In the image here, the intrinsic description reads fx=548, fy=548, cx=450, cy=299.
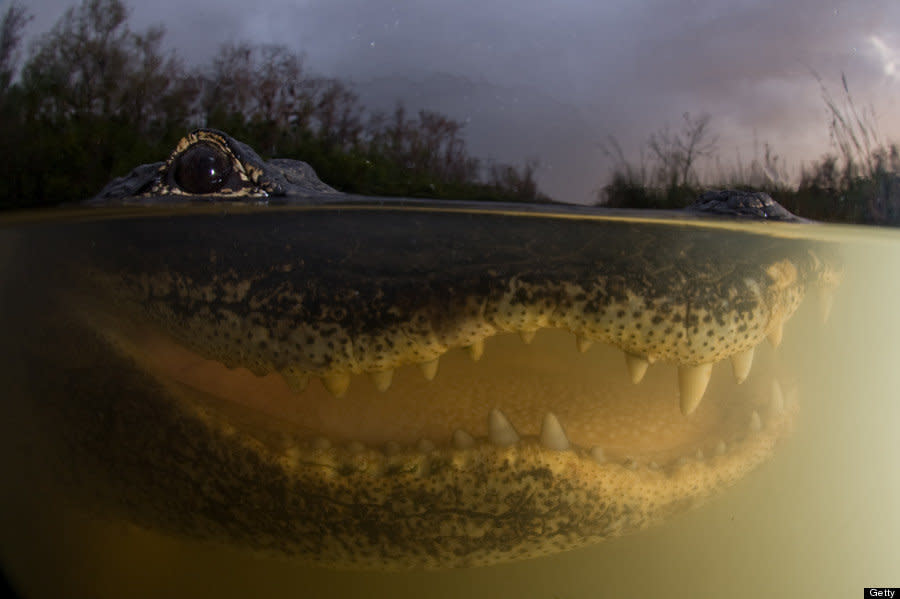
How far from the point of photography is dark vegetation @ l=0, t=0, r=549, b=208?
161 centimetres

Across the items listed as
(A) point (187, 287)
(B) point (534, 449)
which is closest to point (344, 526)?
(B) point (534, 449)

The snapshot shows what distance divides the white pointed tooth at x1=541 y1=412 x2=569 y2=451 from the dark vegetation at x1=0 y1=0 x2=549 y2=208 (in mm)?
764

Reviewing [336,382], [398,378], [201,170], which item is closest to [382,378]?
[336,382]

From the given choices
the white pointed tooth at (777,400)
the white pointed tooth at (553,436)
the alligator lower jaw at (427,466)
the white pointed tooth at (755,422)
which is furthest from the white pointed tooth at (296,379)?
the white pointed tooth at (777,400)

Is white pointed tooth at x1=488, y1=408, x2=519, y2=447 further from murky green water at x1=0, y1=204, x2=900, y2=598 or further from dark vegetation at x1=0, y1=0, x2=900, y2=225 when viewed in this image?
dark vegetation at x1=0, y1=0, x2=900, y2=225

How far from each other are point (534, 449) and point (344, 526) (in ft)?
1.47

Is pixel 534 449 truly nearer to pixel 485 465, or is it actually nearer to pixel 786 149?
pixel 485 465


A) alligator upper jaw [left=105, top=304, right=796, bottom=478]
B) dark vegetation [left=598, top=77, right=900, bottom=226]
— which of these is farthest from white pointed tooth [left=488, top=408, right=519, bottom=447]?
dark vegetation [left=598, top=77, right=900, bottom=226]

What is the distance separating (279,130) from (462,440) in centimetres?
118

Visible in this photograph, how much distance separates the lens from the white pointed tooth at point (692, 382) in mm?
1341

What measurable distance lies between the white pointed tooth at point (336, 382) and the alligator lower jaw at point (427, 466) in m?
0.12

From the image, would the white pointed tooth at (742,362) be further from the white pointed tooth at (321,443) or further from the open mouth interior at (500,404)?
the white pointed tooth at (321,443)

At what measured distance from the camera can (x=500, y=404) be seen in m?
1.49

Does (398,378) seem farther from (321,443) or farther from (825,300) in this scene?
(825,300)
